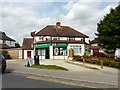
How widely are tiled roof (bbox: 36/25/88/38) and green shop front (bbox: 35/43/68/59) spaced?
3.36 metres

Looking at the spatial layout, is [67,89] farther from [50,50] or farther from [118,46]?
[50,50]

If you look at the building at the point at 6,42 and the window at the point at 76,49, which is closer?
the window at the point at 76,49

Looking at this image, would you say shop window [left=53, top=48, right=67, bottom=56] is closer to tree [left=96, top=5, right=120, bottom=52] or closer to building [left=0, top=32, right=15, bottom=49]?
tree [left=96, top=5, right=120, bottom=52]

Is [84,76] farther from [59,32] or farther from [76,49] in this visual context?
[59,32]

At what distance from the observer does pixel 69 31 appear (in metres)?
62.3

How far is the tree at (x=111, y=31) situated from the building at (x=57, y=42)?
42.3ft

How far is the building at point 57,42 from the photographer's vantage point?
55.2m

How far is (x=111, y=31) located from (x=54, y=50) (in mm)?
18054

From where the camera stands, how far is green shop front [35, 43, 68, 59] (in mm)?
54469

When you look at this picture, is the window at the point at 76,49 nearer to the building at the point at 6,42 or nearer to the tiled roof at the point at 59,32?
the tiled roof at the point at 59,32

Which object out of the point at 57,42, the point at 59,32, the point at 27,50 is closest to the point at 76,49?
the point at 57,42

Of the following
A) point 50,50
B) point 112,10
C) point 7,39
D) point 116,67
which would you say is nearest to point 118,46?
point 112,10

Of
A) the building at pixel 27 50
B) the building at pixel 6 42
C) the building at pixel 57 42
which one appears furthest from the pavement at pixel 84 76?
the building at pixel 6 42

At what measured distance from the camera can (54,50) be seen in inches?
2169
